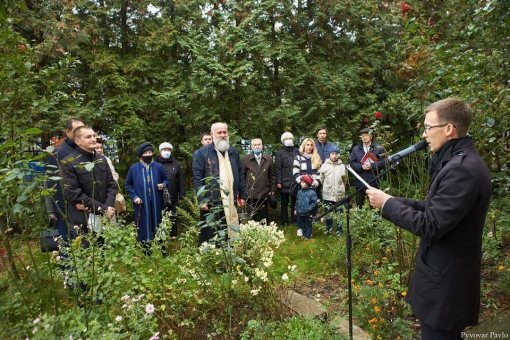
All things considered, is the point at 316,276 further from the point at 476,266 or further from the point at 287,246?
the point at 476,266

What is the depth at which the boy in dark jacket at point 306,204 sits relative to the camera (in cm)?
615

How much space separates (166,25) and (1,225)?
20.9ft

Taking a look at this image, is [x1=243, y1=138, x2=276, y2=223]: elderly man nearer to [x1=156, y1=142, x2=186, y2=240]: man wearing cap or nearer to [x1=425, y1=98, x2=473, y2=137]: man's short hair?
[x1=156, y1=142, x2=186, y2=240]: man wearing cap

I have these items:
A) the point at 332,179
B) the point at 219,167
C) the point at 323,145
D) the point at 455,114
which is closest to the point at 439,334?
the point at 455,114

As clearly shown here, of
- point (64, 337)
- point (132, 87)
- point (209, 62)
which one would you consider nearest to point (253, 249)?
point (64, 337)

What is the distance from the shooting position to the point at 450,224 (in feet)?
6.27

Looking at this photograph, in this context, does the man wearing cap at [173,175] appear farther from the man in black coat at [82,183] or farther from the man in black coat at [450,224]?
the man in black coat at [450,224]

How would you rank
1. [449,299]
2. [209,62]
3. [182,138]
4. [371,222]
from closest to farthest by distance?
1. [449,299]
2. [371,222]
3. [209,62]
4. [182,138]

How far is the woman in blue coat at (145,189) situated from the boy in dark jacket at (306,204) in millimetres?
2452

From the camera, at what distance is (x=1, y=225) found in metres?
2.42

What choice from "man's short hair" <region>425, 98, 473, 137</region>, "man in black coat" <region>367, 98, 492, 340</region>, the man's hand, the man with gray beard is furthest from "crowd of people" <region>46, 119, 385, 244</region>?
"man's short hair" <region>425, 98, 473, 137</region>

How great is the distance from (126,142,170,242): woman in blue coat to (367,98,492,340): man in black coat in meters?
3.93

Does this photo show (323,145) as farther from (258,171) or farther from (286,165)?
(258,171)

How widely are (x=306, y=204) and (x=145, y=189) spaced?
275cm
